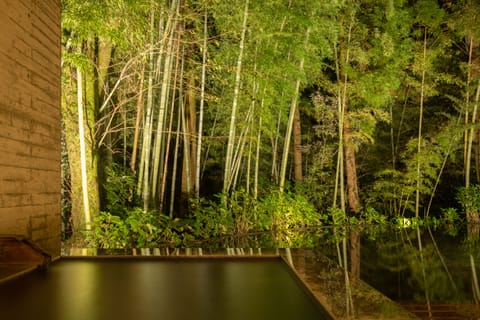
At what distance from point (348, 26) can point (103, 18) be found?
278 inches

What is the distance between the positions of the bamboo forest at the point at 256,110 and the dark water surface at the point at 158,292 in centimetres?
251

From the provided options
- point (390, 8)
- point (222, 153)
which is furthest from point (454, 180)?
point (222, 153)

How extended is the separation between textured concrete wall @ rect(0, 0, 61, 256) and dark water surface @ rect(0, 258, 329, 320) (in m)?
0.35

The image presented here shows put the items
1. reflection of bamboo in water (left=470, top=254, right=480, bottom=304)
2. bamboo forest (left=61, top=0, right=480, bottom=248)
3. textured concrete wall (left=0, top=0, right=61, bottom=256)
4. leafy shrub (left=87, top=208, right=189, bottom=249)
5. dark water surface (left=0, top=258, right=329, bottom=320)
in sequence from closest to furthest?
dark water surface (left=0, top=258, right=329, bottom=320) → textured concrete wall (left=0, top=0, right=61, bottom=256) → reflection of bamboo in water (left=470, top=254, right=480, bottom=304) → leafy shrub (left=87, top=208, right=189, bottom=249) → bamboo forest (left=61, top=0, right=480, bottom=248)

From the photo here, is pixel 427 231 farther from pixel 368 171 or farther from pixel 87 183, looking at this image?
pixel 87 183

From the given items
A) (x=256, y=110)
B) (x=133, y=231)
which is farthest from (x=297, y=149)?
(x=133, y=231)

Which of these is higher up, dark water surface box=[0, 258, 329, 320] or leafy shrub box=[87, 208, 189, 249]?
leafy shrub box=[87, 208, 189, 249]

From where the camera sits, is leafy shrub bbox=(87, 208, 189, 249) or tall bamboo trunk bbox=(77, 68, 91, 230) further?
leafy shrub bbox=(87, 208, 189, 249)

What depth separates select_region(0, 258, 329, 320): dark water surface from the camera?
183 cm

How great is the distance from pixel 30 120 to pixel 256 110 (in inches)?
223

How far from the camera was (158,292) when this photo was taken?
219 cm

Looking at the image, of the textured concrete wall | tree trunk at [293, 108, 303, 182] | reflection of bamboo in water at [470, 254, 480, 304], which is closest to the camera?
the textured concrete wall

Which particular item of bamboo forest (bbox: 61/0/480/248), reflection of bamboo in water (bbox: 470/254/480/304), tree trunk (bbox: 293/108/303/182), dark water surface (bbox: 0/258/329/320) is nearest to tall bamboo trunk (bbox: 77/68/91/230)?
bamboo forest (bbox: 61/0/480/248)

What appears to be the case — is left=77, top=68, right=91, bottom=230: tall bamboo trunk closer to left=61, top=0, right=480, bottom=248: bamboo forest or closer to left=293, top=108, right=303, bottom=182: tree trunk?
left=61, top=0, right=480, bottom=248: bamboo forest
